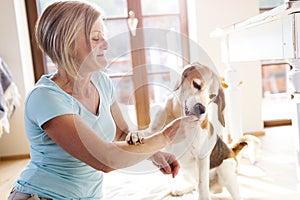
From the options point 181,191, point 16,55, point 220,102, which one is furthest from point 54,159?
point 16,55

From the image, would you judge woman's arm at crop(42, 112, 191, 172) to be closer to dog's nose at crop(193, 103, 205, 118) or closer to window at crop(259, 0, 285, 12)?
dog's nose at crop(193, 103, 205, 118)

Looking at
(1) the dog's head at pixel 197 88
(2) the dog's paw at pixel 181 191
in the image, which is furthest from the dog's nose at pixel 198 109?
(2) the dog's paw at pixel 181 191

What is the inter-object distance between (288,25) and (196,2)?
1.50m

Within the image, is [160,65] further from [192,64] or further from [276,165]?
[276,165]

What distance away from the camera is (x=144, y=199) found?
49.3 inches

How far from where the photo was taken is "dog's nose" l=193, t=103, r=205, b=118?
751 mm

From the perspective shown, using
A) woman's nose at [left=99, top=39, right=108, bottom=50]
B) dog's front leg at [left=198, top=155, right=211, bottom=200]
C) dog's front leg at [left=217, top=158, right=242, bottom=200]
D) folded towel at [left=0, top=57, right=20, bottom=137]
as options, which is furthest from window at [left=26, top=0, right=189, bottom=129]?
folded towel at [left=0, top=57, right=20, bottom=137]

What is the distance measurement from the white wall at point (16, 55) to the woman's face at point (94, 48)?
60.3 inches

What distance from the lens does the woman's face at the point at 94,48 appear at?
0.70 metres

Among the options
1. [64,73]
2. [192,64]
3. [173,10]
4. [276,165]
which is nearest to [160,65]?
[192,64]

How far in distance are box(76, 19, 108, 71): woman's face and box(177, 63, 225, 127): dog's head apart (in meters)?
0.23

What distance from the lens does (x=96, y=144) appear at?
62 cm

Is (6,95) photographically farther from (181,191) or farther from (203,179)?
(203,179)

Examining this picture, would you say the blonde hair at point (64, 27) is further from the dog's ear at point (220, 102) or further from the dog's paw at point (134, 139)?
the dog's ear at point (220, 102)
